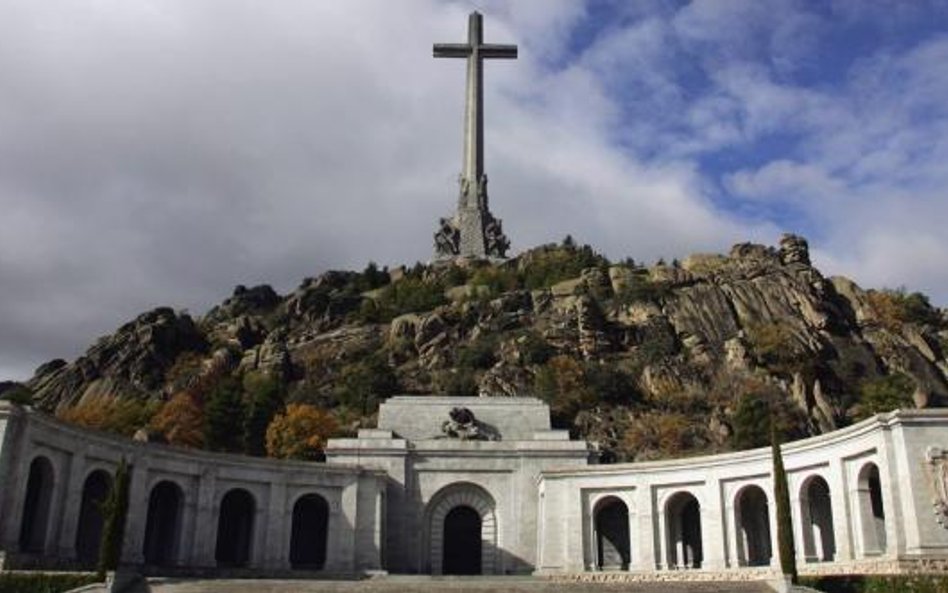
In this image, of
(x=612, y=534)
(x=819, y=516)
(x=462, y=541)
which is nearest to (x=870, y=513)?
(x=819, y=516)

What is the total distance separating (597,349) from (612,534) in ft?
137

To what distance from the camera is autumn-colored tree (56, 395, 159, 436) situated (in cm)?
8062

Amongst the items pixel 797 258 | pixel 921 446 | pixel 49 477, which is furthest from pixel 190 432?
pixel 797 258

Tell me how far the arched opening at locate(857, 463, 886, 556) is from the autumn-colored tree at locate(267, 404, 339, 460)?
39.1 m

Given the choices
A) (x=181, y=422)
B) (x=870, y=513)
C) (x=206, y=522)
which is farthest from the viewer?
(x=181, y=422)

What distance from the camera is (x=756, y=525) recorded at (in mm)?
44750

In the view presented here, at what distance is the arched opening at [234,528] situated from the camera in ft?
154

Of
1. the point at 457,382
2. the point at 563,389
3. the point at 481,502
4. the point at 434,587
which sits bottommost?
the point at 434,587

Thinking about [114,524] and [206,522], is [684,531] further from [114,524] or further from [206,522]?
[114,524]

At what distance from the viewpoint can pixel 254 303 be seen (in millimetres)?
117188

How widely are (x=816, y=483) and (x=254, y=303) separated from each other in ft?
285

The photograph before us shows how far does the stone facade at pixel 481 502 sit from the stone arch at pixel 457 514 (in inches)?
2.9

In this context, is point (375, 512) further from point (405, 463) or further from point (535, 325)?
point (535, 325)

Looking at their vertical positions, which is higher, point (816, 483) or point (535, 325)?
point (535, 325)
